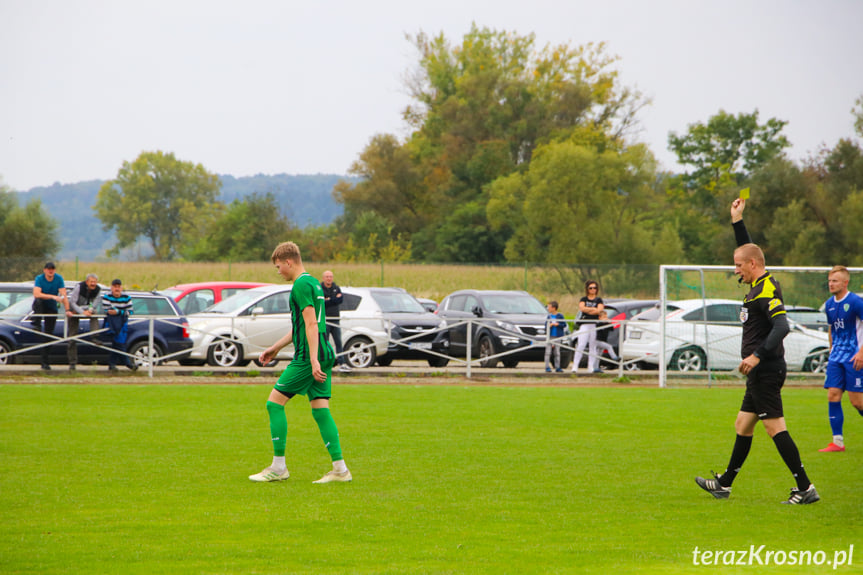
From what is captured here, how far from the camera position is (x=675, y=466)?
9.01m

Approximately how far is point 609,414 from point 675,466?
4.59 m

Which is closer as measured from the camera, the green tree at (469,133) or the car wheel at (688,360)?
the car wheel at (688,360)

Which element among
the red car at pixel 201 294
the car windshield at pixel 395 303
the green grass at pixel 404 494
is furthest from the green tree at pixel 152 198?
the green grass at pixel 404 494

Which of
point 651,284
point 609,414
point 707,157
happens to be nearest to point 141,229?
point 707,157

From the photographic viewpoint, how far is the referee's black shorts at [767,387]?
23.7 ft

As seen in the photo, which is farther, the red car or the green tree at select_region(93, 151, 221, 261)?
the green tree at select_region(93, 151, 221, 261)

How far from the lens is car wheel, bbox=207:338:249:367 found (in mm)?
19875

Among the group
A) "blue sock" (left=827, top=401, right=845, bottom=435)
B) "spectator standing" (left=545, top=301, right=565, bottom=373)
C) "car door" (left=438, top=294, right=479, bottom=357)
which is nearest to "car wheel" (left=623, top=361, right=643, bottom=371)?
"spectator standing" (left=545, top=301, right=565, bottom=373)

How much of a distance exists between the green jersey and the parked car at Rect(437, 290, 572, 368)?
479 inches

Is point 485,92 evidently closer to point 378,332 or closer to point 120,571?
point 378,332

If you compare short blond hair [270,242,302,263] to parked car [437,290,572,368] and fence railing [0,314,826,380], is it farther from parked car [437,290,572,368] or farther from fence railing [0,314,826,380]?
parked car [437,290,572,368]

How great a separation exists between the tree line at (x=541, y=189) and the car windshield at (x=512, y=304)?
24.8 meters

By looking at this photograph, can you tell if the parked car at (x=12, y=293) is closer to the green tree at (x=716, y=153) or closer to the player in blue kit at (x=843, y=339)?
the player in blue kit at (x=843, y=339)

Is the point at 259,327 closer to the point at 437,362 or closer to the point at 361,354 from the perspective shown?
the point at 361,354
